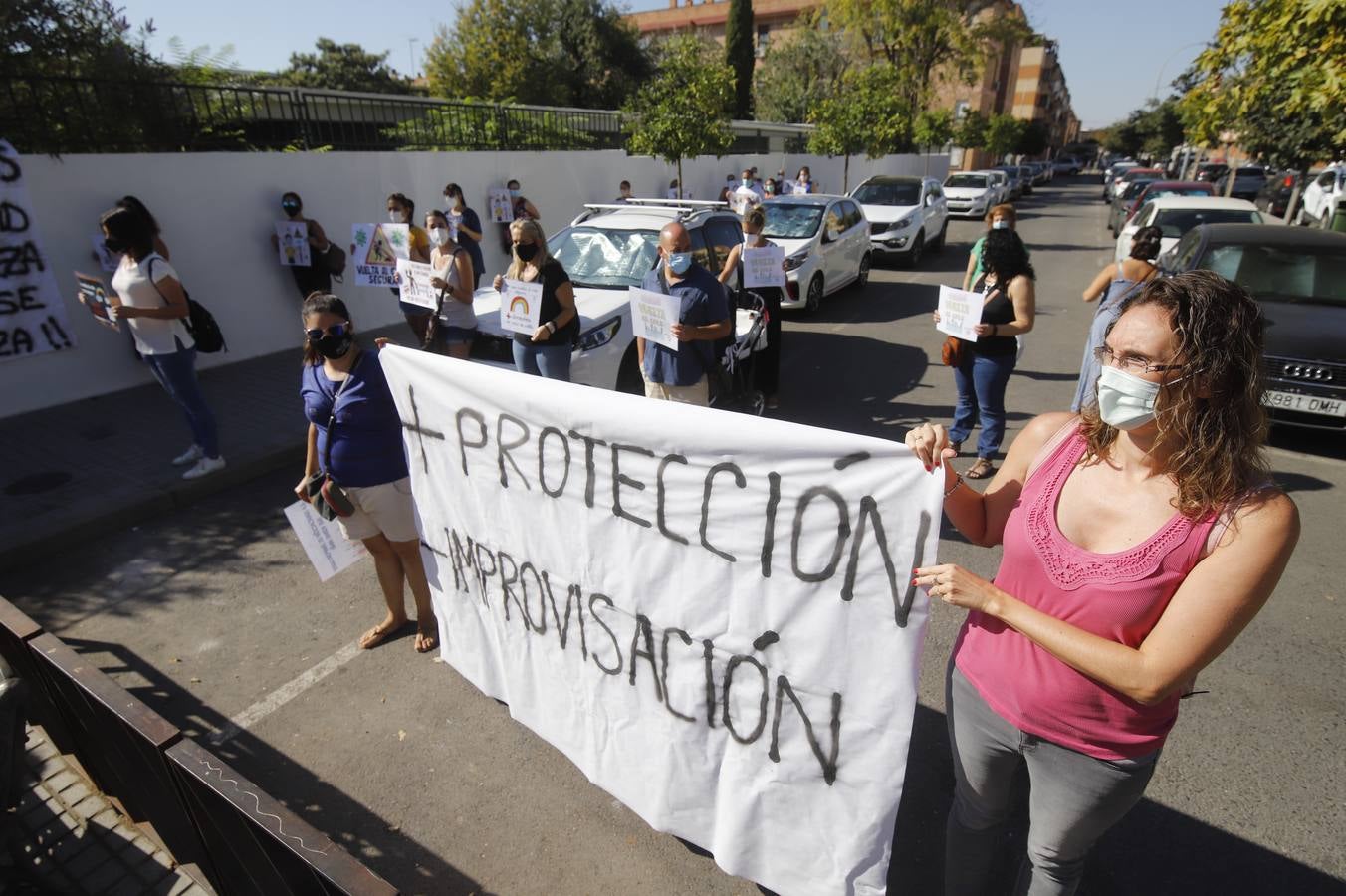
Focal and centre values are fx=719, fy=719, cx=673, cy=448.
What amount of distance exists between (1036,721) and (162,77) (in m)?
10.9

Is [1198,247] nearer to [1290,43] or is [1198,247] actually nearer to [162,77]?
[1290,43]

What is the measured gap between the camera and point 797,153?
27.3 metres

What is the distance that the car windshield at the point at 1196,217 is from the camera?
1303 cm

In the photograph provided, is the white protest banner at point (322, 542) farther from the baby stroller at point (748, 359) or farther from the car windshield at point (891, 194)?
the car windshield at point (891, 194)

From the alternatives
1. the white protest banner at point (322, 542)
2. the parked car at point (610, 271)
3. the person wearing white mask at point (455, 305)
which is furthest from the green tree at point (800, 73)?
the white protest banner at point (322, 542)

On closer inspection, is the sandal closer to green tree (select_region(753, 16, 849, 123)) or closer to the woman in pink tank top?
the woman in pink tank top

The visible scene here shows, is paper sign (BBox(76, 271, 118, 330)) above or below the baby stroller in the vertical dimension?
above

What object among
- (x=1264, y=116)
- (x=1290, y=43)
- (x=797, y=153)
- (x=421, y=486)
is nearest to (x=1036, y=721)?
(x=421, y=486)

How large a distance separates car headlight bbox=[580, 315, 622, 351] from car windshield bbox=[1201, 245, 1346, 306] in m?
5.50

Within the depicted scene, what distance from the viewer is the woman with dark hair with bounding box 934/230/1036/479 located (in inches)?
197

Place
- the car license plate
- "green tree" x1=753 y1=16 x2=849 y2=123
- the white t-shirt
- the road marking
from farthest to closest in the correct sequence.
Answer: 1. "green tree" x1=753 y1=16 x2=849 y2=123
2. the car license plate
3. the white t-shirt
4. the road marking

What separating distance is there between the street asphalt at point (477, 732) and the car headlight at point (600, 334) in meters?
2.59

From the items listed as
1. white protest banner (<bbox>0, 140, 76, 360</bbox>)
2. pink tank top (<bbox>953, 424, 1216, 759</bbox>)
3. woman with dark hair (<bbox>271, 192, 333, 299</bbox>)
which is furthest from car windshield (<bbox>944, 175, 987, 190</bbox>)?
pink tank top (<bbox>953, 424, 1216, 759</bbox>)

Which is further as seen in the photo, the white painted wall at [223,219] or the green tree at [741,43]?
the green tree at [741,43]
